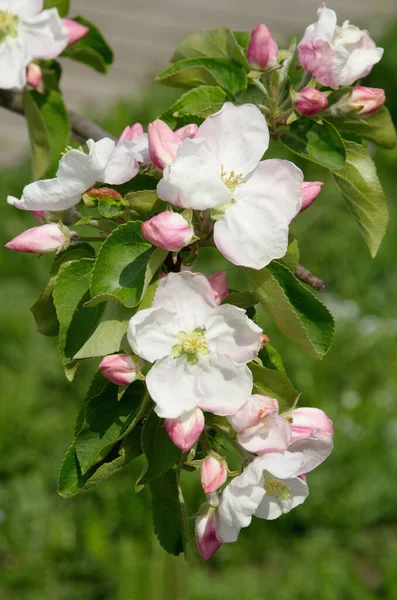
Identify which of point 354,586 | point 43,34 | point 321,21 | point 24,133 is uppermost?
point 321,21

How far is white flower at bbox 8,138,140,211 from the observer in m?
0.99

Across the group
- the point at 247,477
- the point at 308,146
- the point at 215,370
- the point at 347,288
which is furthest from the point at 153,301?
the point at 347,288

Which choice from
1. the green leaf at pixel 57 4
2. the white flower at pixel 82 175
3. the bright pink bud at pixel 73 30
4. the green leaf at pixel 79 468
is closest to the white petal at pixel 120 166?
the white flower at pixel 82 175

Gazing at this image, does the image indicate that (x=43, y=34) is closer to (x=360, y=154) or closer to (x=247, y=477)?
(x=360, y=154)

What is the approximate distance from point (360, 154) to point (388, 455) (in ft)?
7.14

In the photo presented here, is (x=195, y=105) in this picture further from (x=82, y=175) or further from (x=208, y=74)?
(x=82, y=175)

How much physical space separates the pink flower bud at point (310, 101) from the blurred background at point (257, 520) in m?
1.61

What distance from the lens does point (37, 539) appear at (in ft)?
9.52

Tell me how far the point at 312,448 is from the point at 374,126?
52 cm

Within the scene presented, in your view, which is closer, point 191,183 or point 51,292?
point 191,183

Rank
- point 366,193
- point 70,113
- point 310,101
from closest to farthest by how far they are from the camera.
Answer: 1. point 310,101
2. point 366,193
3. point 70,113

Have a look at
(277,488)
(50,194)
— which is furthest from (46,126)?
(277,488)

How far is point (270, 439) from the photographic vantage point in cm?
100

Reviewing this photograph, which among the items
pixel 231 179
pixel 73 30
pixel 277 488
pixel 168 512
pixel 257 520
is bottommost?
pixel 257 520
